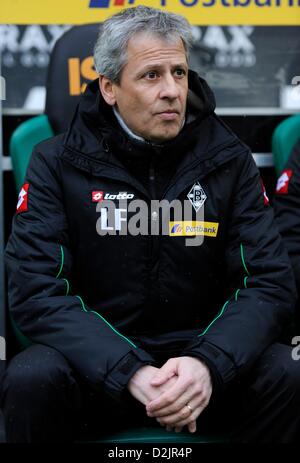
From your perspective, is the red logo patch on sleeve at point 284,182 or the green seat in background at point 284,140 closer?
the red logo patch on sleeve at point 284,182

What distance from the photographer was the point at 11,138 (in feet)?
9.72

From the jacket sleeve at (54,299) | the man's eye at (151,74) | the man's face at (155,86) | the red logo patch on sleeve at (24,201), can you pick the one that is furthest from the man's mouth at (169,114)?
the red logo patch on sleeve at (24,201)

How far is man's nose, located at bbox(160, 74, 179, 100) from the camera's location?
2475mm

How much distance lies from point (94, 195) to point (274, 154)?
93cm

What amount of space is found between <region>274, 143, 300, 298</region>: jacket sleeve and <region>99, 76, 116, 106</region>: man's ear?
70 cm

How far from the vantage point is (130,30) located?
251 cm

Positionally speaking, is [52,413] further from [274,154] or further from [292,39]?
[292,39]

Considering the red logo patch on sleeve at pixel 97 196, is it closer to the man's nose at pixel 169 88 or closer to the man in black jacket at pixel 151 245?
the man in black jacket at pixel 151 245

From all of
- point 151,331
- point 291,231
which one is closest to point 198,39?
point 291,231

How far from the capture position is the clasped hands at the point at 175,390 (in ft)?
7.16

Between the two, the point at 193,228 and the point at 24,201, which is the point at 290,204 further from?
the point at 24,201

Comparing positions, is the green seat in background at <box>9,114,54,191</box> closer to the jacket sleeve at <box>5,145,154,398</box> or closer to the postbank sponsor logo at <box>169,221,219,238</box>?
the jacket sleeve at <box>5,145,154,398</box>

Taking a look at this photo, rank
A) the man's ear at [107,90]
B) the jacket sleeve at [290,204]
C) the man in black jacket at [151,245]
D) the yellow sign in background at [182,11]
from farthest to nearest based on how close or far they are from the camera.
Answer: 1. the yellow sign in background at [182,11]
2. the jacket sleeve at [290,204]
3. the man's ear at [107,90]
4. the man in black jacket at [151,245]

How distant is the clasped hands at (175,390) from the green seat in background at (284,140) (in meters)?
1.12
